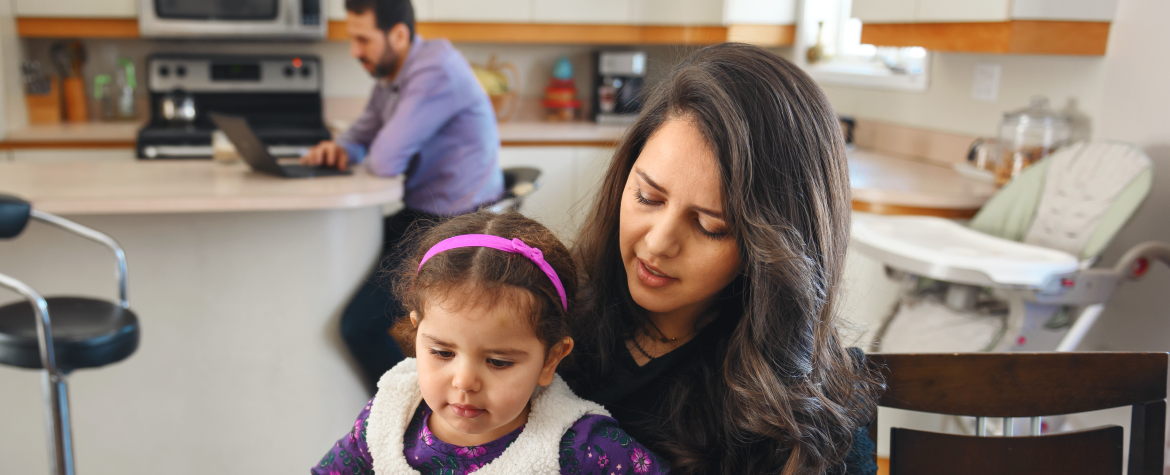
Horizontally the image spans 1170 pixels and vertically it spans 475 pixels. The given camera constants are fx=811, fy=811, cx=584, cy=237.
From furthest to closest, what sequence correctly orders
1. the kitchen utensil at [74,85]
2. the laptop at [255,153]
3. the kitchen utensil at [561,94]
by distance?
the kitchen utensil at [561,94] → the kitchen utensil at [74,85] → the laptop at [255,153]

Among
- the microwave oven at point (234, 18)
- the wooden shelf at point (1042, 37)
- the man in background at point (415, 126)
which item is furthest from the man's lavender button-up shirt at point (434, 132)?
the wooden shelf at point (1042, 37)

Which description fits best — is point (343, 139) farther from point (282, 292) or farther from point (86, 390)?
point (86, 390)

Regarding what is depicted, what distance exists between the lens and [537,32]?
149 inches

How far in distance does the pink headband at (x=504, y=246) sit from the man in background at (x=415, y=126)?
4.29 feet

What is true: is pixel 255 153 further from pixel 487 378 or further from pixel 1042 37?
pixel 1042 37

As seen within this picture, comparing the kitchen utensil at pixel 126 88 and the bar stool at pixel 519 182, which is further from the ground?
the kitchen utensil at pixel 126 88

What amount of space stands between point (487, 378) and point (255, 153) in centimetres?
144

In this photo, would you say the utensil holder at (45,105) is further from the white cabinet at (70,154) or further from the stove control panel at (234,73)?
the white cabinet at (70,154)

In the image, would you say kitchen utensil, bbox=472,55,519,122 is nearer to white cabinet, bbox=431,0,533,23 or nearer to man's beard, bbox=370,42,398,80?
white cabinet, bbox=431,0,533,23

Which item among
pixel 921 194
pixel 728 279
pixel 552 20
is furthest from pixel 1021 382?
pixel 552 20

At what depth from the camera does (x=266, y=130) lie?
348 centimetres

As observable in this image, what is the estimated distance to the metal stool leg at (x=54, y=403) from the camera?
1.40 meters

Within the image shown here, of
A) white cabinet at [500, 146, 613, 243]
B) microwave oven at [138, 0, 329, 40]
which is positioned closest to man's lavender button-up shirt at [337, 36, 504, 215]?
white cabinet at [500, 146, 613, 243]

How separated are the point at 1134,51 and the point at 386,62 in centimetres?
198
